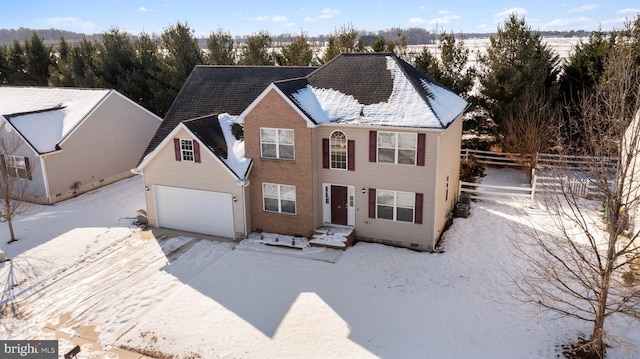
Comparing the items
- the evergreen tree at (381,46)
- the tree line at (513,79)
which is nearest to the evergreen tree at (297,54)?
the tree line at (513,79)

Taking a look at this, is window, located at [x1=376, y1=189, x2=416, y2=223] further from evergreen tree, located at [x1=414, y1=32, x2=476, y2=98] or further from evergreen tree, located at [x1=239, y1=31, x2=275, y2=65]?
evergreen tree, located at [x1=239, y1=31, x2=275, y2=65]

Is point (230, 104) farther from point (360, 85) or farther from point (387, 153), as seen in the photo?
point (387, 153)

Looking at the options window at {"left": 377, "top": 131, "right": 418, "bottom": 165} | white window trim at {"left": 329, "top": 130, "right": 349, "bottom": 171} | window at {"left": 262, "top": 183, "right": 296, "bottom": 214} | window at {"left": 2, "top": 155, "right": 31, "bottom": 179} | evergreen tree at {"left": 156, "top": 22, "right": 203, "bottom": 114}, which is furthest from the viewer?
evergreen tree at {"left": 156, "top": 22, "right": 203, "bottom": 114}

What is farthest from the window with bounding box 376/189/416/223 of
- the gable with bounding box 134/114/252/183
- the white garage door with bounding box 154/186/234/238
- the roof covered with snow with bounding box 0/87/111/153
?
the roof covered with snow with bounding box 0/87/111/153

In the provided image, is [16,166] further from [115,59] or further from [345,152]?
[345,152]

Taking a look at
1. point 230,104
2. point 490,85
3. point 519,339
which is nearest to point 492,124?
point 490,85

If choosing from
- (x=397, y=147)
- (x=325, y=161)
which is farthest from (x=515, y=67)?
(x=325, y=161)

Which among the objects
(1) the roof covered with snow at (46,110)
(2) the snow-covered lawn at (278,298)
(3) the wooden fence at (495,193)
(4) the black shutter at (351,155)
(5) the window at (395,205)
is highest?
(1) the roof covered with snow at (46,110)

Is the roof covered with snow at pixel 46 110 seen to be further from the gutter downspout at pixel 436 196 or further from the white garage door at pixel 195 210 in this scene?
the gutter downspout at pixel 436 196
